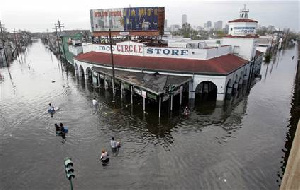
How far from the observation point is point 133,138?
23.3 m

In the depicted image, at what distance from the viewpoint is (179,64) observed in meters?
36.1

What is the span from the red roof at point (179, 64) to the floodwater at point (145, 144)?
5.27m

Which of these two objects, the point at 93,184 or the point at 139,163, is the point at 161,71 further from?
the point at 93,184

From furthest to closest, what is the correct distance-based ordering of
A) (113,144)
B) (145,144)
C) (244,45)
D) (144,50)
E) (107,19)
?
(107,19) → (244,45) → (144,50) → (145,144) → (113,144)

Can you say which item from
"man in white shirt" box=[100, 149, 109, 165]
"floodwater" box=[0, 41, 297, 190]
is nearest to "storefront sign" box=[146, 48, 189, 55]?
"floodwater" box=[0, 41, 297, 190]

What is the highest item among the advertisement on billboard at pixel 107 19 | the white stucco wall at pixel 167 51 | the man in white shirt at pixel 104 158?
the advertisement on billboard at pixel 107 19

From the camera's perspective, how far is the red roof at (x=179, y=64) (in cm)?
3406

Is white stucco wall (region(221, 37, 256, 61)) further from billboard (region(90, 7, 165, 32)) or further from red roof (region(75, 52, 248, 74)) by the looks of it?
billboard (region(90, 7, 165, 32))

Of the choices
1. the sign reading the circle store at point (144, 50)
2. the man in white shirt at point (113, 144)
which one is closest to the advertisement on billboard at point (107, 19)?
the sign reading the circle store at point (144, 50)

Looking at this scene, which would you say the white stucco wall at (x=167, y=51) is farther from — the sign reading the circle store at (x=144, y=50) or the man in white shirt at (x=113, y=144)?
the man in white shirt at (x=113, y=144)

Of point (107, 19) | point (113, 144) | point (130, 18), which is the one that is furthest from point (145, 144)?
point (107, 19)

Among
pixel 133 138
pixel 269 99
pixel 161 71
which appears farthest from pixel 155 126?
pixel 269 99

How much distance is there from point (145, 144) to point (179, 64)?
17.8 meters

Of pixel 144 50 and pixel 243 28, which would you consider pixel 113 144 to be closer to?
pixel 144 50
